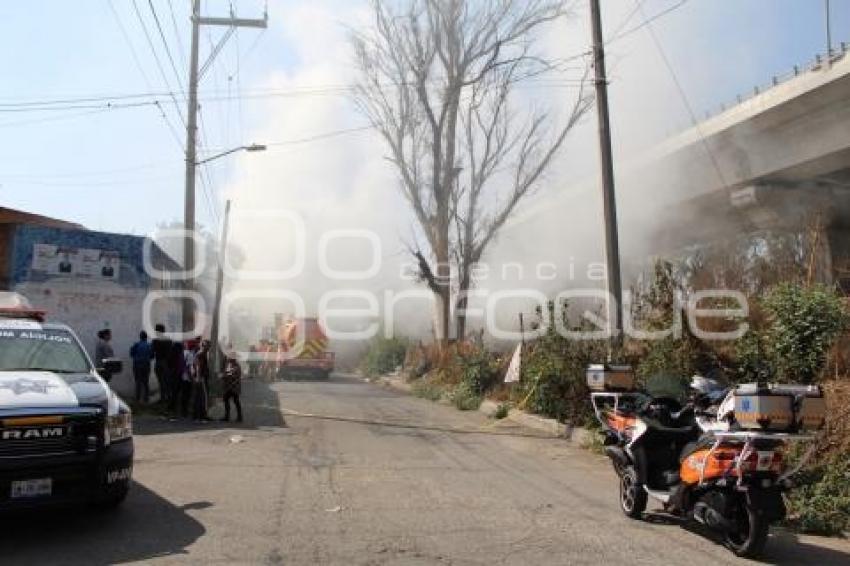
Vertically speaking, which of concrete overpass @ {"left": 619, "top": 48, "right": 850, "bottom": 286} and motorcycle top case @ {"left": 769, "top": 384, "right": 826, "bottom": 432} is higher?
concrete overpass @ {"left": 619, "top": 48, "right": 850, "bottom": 286}

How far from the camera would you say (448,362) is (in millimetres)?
27500

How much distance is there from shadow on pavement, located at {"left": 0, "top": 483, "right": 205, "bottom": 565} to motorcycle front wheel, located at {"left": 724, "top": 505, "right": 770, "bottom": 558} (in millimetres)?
4414

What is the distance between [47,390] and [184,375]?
31.1ft

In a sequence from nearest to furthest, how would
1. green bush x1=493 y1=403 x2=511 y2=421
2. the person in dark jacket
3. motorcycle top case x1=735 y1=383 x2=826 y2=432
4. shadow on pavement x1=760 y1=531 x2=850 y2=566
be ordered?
1. motorcycle top case x1=735 y1=383 x2=826 y2=432
2. shadow on pavement x1=760 y1=531 x2=850 y2=566
3. the person in dark jacket
4. green bush x1=493 y1=403 x2=511 y2=421

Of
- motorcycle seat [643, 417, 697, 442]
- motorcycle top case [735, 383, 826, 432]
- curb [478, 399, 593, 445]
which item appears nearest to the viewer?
motorcycle top case [735, 383, 826, 432]

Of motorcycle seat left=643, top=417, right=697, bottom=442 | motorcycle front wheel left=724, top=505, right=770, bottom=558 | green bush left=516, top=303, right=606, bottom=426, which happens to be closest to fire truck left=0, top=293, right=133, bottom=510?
motorcycle seat left=643, top=417, right=697, bottom=442

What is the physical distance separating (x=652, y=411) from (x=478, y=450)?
509cm

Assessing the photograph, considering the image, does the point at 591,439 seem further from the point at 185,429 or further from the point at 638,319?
the point at 185,429

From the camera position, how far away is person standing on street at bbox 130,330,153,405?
17655 mm

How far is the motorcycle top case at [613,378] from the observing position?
9680mm

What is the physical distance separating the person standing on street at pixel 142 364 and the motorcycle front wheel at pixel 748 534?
1344cm

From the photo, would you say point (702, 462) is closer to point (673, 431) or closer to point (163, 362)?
point (673, 431)

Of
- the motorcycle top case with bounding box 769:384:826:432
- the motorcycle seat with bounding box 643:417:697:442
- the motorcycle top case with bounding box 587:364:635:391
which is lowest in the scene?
the motorcycle seat with bounding box 643:417:697:442

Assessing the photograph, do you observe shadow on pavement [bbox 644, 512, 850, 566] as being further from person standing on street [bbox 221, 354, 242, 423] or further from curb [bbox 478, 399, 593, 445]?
person standing on street [bbox 221, 354, 242, 423]
